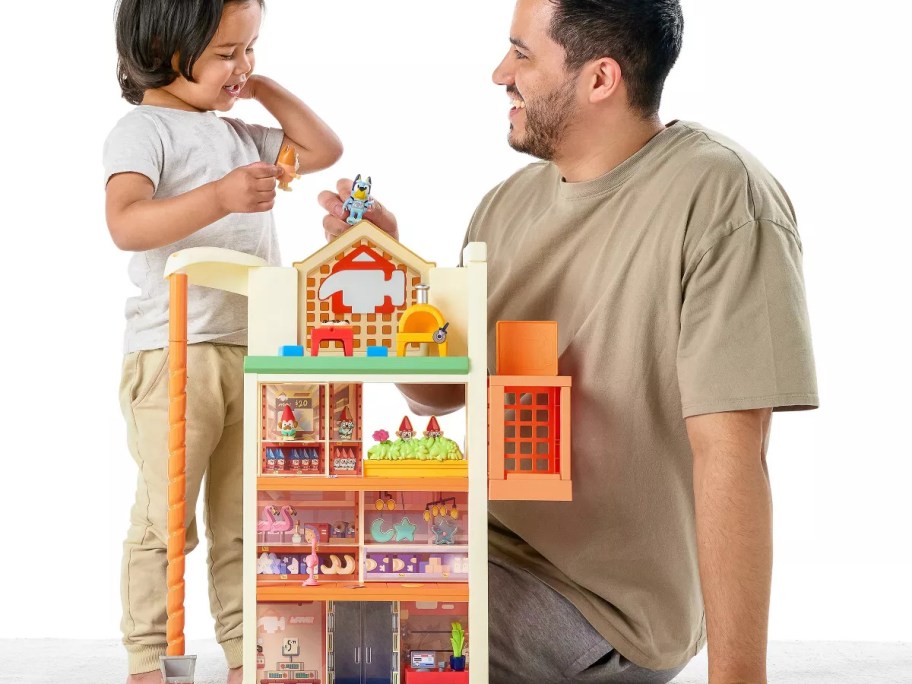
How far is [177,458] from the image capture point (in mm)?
1410

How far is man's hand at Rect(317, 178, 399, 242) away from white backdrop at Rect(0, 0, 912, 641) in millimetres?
941

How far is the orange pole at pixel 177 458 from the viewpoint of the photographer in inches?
55.3

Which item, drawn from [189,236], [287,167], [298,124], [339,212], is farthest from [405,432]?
[298,124]

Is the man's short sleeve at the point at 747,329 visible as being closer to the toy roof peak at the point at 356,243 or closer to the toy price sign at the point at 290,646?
the toy roof peak at the point at 356,243

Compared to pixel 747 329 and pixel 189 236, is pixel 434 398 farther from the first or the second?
pixel 747 329

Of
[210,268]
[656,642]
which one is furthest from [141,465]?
[656,642]

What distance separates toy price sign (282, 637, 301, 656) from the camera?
55.6 inches

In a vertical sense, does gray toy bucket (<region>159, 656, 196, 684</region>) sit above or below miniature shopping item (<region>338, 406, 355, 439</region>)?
below

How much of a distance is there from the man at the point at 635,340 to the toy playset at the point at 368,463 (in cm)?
18

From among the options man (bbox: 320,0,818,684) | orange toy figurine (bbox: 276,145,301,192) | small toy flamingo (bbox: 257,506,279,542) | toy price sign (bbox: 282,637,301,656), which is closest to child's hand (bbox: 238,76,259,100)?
orange toy figurine (bbox: 276,145,301,192)

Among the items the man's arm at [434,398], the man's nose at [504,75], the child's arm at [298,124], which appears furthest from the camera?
the child's arm at [298,124]

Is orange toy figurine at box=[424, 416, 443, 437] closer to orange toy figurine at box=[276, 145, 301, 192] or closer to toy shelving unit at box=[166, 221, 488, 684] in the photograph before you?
toy shelving unit at box=[166, 221, 488, 684]

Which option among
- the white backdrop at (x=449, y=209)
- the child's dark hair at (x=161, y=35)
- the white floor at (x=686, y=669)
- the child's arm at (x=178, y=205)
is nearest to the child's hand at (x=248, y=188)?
the child's arm at (x=178, y=205)

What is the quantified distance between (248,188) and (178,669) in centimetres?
62
